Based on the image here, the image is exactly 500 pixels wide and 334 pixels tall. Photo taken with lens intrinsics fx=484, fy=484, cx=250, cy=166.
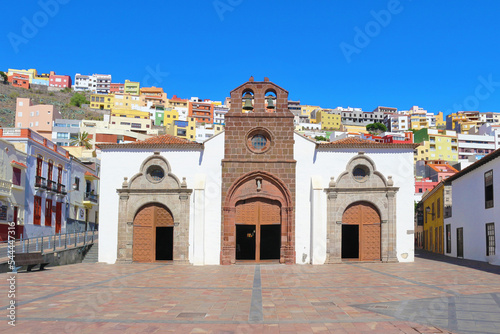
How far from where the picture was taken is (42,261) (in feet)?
63.2

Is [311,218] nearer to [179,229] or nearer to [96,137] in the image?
[179,229]

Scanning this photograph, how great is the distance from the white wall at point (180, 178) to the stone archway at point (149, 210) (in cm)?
Answer: 29

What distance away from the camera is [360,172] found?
931 inches

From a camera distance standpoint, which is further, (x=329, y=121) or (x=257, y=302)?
(x=329, y=121)

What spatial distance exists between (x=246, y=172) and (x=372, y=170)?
607 centimetres

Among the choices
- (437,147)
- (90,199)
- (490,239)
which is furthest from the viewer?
(437,147)

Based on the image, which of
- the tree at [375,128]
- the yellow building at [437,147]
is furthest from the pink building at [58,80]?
the yellow building at [437,147]

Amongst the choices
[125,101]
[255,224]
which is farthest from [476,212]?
[125,101]

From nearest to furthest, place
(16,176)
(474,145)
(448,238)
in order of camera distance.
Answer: (16,176), (448,238), (474,145)

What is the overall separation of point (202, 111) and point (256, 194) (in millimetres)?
121349

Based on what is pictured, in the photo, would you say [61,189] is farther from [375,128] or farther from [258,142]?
[375,128]

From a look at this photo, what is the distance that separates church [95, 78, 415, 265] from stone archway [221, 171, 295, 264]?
48 mm

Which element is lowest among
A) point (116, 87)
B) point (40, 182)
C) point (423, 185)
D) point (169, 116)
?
point (40, 182)

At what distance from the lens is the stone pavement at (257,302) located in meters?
8.71
